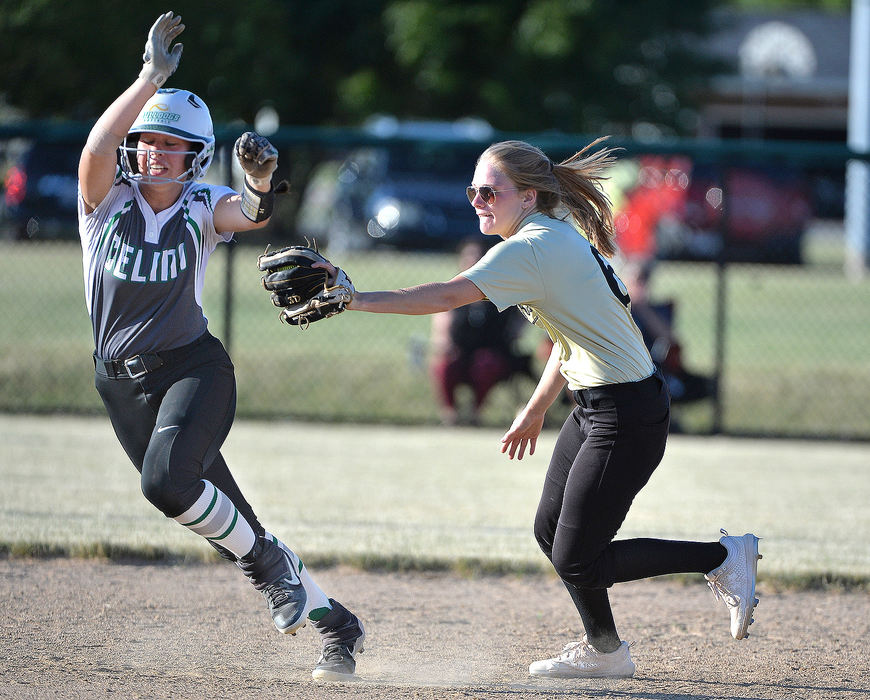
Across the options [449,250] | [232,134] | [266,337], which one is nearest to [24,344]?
[266,337]

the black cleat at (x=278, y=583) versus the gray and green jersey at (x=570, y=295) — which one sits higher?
the gray and green jersey at (x=570, y=295)

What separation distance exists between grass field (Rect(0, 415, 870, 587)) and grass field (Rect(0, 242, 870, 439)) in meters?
0.55

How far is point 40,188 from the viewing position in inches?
348

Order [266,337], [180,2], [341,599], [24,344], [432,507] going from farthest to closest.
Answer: [180,2], [266,337], [24,344], [432,507], [341,599]

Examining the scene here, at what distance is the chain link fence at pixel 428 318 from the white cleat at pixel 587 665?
502 cm

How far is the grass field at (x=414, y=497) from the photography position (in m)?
5.38

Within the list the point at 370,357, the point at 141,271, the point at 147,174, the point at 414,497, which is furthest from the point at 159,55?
the point at 370,357

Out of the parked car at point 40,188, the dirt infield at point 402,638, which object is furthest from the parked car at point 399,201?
the dirt infield at point 402,638

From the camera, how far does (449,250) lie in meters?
10.2

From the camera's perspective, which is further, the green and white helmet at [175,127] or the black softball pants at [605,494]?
the green and white helmet at [175,127]

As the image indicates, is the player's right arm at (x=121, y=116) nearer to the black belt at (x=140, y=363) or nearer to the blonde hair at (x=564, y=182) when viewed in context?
the black belt at (x=140, y=363)

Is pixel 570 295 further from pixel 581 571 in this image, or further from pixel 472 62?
pixel 472 62

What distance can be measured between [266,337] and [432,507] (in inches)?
209

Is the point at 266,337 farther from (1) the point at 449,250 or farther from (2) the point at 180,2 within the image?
(2) the point at 180,2
